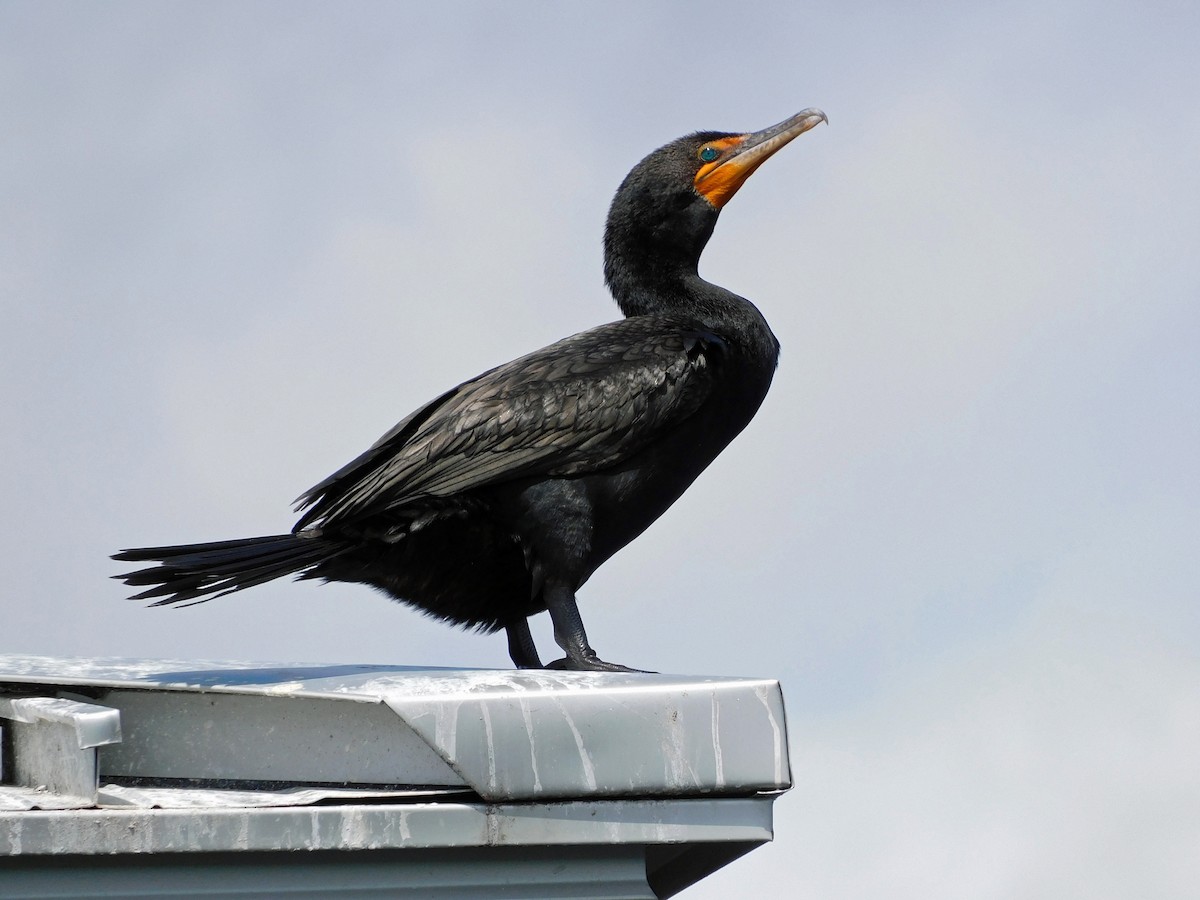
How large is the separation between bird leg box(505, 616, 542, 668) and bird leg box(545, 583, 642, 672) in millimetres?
396

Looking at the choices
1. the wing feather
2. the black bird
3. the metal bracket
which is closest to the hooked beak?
the black bird

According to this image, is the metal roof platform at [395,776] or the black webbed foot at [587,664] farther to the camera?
the black webbed foot at [587,664]

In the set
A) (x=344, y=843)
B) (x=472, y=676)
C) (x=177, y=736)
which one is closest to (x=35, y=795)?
(x=177, y=736)

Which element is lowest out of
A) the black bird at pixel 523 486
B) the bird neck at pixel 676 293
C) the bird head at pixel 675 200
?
the black bird at pixel 523 486

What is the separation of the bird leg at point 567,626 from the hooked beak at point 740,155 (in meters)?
1.42

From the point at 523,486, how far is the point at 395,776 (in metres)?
1.52

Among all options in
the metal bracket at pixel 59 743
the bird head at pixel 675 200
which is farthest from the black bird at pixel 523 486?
the metal bracket at pixel 59 743

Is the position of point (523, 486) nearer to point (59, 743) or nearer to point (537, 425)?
point (537, 425)

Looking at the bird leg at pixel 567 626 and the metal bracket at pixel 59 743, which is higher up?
the bird leg at pixel 567 626

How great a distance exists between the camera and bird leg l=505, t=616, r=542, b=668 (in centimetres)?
387

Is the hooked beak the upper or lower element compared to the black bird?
upper

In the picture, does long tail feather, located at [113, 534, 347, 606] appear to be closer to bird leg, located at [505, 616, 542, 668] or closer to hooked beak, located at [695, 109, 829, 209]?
bird leg, located at [505, 616, 542, 668]

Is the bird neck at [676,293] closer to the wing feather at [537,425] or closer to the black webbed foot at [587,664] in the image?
the wing feather at [537,425]

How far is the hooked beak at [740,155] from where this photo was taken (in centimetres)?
428
